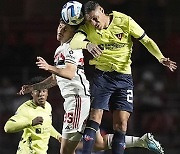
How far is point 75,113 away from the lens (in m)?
7.18

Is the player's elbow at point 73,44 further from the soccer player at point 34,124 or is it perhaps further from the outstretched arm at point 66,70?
the soccer player at point 34,124

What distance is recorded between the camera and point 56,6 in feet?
48.2

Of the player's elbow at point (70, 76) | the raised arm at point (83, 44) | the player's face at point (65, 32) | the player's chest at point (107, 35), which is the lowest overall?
the player's elbow at point (70, 76)

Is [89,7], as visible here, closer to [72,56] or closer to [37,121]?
[72,56]

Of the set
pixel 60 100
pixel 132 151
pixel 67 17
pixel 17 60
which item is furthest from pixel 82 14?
pixel 17 60

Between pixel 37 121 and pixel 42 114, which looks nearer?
pixel 37 121

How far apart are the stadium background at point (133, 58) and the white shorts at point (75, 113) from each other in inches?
148

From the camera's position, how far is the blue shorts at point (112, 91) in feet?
24.1

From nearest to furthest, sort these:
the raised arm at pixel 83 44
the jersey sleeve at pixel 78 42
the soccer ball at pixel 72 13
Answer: the raised arm at pixel 83 44, the jersey sleeve at pixel 78 42, the soccer ball at pixel 72 13

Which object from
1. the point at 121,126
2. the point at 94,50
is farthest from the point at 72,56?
the point at 121,126

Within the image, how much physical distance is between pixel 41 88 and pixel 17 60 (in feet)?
17.7

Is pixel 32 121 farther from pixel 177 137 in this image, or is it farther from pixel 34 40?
pixel 34 40

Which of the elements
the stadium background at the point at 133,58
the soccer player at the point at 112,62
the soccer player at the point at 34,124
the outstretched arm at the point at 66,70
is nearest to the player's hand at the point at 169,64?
the soccer player at the point at 112,62

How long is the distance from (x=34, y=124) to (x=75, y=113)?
62cm
